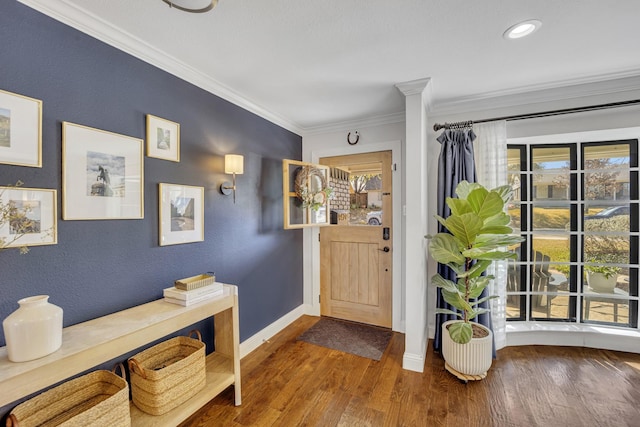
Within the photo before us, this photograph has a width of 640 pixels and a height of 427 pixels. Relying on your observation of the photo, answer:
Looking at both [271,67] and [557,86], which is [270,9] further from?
[557,86]

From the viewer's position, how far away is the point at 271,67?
2070 mm

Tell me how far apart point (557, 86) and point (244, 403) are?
361cm

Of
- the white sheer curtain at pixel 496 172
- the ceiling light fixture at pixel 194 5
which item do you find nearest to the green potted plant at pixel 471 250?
the white sheer curtain at pixel 496 172

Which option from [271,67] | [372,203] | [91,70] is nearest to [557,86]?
[372,203]

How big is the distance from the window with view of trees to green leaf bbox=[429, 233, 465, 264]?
1141 millimetres

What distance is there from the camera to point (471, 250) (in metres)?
2.12

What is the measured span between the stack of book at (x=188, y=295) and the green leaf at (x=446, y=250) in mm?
1721

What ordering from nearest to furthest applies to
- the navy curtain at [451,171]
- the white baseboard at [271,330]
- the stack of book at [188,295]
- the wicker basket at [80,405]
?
the wicker basket at [80,405], the stack of book at [188,295], the navy curtain at [451,171], the white baseboard at [271,330]

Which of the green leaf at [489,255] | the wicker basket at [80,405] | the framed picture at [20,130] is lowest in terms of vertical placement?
the wicker basket at [80,405]

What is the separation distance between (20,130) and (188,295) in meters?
1.17

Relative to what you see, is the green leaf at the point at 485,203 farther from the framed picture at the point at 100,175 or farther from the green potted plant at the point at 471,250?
the framed picture at the point at 100,175

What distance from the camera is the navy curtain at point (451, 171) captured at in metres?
2.49

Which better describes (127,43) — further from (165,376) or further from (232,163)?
(165,376)

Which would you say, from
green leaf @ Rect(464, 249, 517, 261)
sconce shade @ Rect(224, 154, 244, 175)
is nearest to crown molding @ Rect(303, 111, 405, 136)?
sconce shade @ Rect(224, 154, 244, 175)
